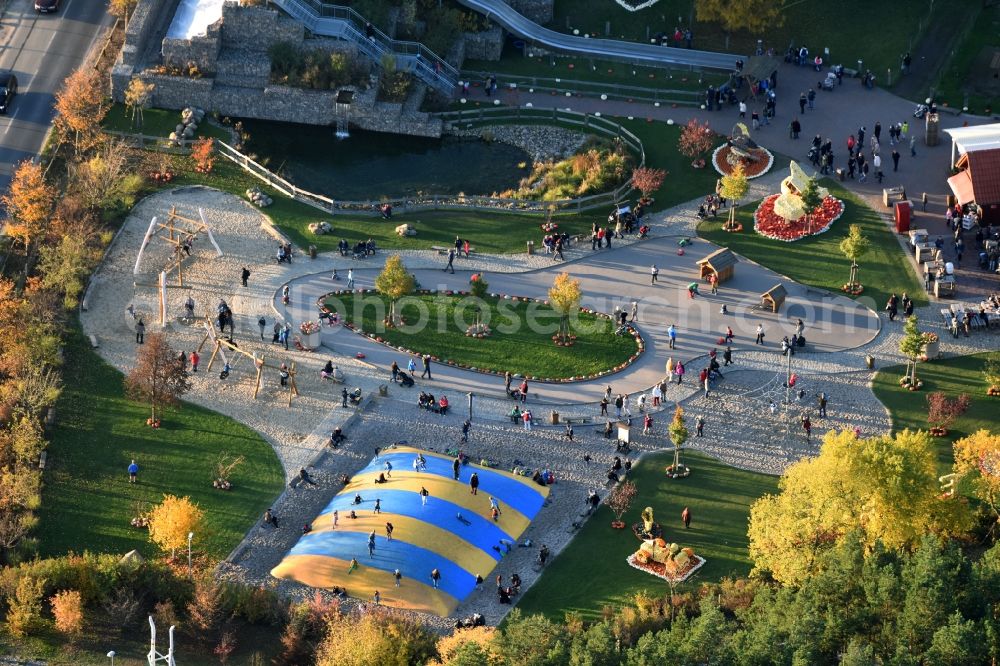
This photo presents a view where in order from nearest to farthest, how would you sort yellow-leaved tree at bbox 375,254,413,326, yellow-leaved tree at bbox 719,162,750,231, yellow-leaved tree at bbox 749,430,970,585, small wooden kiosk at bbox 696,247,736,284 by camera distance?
yellow-leaved tree at bbox 749,430,970,585, yellow-leaved tree at bbox 375,254,413,326, small wooden kiosk at bbox 696,247,736,284, yellow-leaved tree at bbox 719,162,750,231

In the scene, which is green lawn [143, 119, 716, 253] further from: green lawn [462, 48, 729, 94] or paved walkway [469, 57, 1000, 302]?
green lawn [462, 48, 729, 94]

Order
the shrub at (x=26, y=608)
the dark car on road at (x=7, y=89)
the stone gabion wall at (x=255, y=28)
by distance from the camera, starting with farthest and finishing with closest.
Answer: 1. the stone gabion wall at (x=255, y=28)
2. the dark car on road at (x=7, y=89)
3. the shrub at (x=26, y=608)

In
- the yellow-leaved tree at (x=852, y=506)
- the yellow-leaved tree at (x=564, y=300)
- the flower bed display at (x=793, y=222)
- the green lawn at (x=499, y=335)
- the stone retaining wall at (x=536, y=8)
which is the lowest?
the yellow-leaved tree at (x=852, y=506)

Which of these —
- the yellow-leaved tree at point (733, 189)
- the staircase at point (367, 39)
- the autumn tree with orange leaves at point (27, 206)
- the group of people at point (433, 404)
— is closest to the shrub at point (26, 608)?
the group of people at point (433, 404)

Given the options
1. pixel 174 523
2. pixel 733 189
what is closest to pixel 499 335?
pixel 733 189

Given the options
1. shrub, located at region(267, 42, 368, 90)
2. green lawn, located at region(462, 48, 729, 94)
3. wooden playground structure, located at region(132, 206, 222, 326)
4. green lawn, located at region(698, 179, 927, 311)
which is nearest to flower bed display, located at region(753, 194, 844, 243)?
green lawn, located at region(698, 179, 927, 311)

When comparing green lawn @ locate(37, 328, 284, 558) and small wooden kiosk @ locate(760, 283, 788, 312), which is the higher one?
small wooden kiosk @ locate(760, 283, 788, 312)

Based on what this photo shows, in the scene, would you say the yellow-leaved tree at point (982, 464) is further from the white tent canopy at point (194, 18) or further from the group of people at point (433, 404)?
the white tent canopy at point (194, 18)
